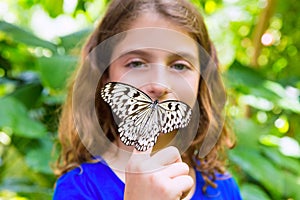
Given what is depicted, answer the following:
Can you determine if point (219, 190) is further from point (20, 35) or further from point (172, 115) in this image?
point (20, 35)

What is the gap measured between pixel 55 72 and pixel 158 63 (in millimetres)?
652

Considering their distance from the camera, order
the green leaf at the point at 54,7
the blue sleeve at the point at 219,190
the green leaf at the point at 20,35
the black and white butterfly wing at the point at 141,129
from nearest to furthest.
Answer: the black and white butterfly wing at the point at 141,129, the blue sleeve at the point at 219,190, the green leaf at the point at 54,7, the green leaf at the point at 20,35

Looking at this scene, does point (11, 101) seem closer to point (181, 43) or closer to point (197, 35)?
point (197, 35)

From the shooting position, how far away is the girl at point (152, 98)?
423mm

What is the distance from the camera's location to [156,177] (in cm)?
42

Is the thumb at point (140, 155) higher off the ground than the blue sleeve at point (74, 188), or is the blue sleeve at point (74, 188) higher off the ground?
the thumb at point (140, 155)

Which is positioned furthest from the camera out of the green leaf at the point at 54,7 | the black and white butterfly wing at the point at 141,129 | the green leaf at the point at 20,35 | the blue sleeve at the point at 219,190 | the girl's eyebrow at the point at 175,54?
the green leaf at the point at 20,35

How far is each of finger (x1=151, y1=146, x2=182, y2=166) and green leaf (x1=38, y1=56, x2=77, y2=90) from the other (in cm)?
71

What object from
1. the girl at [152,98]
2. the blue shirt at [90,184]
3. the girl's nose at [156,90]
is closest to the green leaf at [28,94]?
the girl at [152,98]

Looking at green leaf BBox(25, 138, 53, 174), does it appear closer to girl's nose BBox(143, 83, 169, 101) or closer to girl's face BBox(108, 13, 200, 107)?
girl's face BBox(108, 13, 200, 107)

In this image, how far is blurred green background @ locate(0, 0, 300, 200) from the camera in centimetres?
110

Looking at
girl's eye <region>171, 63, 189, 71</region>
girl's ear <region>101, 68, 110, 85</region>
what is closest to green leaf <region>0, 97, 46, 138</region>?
girl's ear <region>101, 68, 110, 85</region>

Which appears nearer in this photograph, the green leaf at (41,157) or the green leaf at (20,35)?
the green leaf at (41,157)

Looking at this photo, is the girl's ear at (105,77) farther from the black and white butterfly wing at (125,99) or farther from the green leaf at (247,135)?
the green leaf at (247,135)
